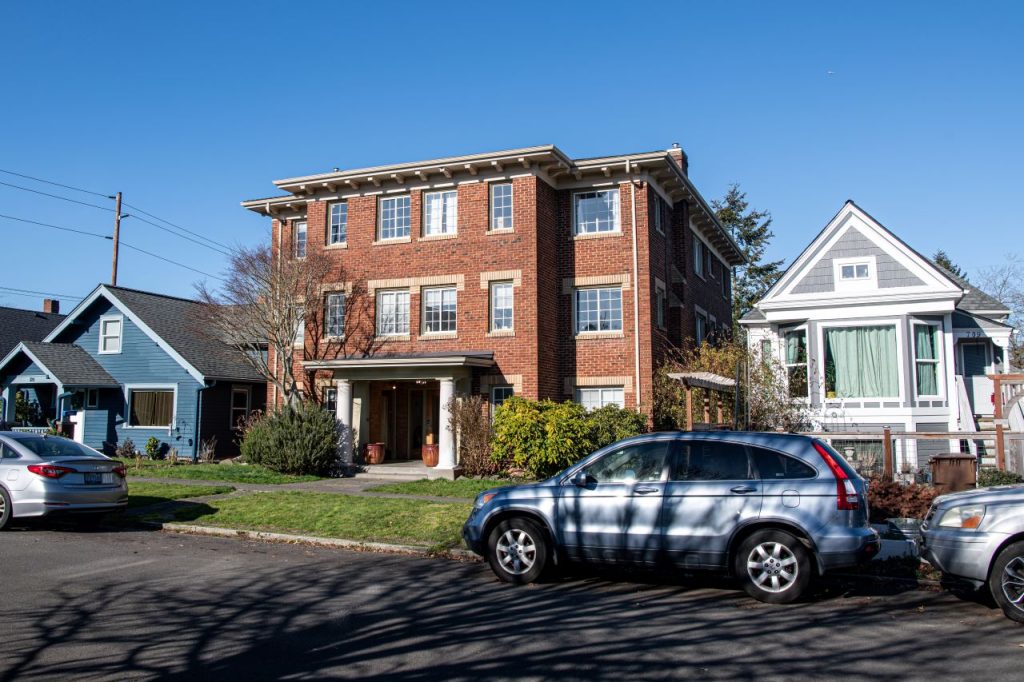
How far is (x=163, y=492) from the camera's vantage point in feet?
53.3

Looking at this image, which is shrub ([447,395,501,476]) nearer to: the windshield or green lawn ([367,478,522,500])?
green lawn ([367,478,522,500])

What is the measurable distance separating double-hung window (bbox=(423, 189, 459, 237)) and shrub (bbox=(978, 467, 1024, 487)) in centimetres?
1411

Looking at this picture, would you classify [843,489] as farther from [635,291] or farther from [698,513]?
[635,291]

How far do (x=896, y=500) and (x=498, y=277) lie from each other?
38.1 ft

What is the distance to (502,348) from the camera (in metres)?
21.3

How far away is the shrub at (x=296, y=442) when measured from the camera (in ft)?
67.4

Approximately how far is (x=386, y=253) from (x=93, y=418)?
12.7m

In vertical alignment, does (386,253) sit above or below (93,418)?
above

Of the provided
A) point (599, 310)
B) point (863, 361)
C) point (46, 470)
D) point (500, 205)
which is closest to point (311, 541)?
point (46, 470)

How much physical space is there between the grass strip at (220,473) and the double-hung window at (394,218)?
24.4 ft

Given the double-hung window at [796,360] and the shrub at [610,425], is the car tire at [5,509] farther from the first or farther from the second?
the double-hung window at [796,360]

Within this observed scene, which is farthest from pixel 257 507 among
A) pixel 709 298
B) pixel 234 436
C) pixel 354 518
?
pixel 709 298

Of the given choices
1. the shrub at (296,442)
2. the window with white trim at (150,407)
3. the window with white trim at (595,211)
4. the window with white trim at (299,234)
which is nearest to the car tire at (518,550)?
the shrub at (296,442)

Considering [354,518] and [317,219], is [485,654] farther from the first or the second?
[317,219]
